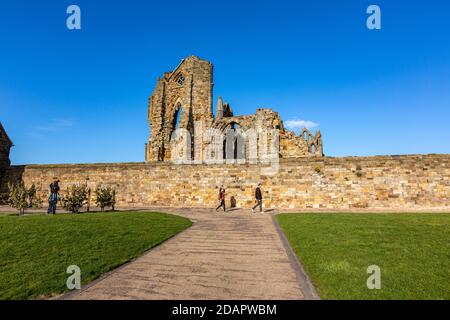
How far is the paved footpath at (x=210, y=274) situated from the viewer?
4.37 metres

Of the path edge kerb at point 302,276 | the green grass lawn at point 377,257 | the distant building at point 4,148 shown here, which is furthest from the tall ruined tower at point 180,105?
the path edge kerb at point 302,276

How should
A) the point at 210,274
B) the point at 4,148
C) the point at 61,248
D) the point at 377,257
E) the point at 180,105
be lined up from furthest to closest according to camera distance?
the point at 180,105, the point at 4,148, the point at 61,248, the point at 377,257, the point at 210,274

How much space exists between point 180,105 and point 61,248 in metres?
28.9

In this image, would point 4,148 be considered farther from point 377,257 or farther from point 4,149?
point 377,257

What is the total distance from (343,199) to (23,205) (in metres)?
18.1

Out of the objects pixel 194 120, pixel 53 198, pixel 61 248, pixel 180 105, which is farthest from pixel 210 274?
pixel 180 105

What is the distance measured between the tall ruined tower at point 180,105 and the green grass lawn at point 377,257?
23352 mm

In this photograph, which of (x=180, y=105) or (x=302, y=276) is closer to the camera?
(x=302, y=276)

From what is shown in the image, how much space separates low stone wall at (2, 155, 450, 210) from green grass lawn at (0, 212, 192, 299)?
878cm

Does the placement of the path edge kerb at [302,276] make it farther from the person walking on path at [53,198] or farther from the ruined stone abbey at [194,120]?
the ruined stone abbey at [194,120]

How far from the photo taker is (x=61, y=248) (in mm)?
6621

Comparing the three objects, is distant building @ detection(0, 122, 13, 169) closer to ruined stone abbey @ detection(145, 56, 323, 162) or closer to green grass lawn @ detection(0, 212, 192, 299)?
→ ruined stone abbey @ detection(145, 56, 323, 162)
